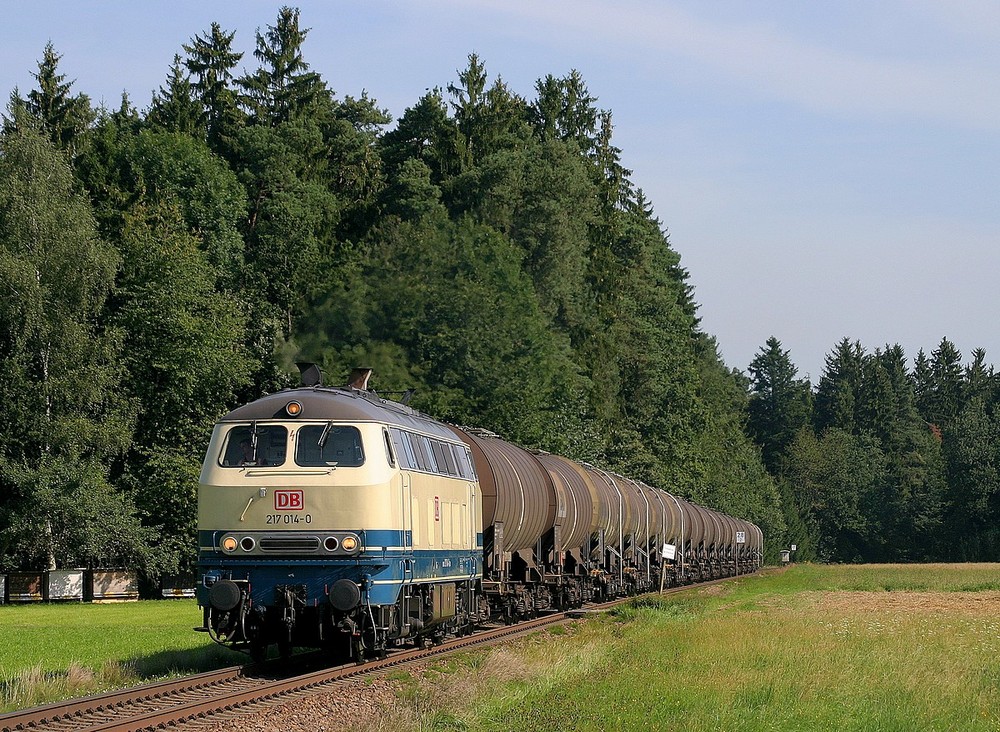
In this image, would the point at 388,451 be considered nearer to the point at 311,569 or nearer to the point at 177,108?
the point at 311,569

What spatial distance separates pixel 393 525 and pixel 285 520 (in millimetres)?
1535

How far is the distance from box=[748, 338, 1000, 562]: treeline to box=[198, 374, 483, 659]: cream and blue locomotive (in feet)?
388

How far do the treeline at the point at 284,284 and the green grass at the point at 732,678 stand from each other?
27.3 m

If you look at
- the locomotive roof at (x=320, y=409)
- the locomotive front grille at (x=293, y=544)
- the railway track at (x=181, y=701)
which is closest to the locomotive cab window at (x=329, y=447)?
the locomotive roof at (x=320, y=409)

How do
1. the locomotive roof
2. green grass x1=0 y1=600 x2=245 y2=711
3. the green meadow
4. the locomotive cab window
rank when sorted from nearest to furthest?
the green meadow < green grass x1=0 y1=600 x2=245 y2=711 < the locomotive cab window < the locomotive roof

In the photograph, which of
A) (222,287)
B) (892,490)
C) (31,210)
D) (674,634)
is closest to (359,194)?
(222,287)

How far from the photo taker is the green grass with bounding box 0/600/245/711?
17281 millimetres

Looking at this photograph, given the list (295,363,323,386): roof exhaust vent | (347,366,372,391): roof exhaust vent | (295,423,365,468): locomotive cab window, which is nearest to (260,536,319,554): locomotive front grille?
(295,423,365,468): locomotive cab window

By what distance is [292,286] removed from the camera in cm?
7156

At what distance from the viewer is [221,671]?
1811 cm

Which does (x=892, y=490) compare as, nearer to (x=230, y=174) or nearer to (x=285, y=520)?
(x=230, y=174)

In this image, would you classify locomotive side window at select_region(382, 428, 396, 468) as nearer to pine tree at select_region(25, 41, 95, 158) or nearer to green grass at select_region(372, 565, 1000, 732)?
green grass at select_region(372, 565, 1000, 732)

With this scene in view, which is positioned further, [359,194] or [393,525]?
[359,194]

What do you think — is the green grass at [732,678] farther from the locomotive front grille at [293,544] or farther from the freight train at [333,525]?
the locomotive front grille at [293,544]
